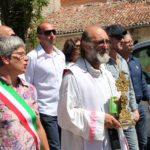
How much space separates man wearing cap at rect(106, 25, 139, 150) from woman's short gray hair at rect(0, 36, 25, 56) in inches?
67.6

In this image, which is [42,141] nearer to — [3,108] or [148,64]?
[3,108]

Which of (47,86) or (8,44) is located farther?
(47,86)

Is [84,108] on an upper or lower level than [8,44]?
lower

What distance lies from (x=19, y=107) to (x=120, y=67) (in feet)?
6.76

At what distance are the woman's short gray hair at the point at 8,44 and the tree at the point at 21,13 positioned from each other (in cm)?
1408

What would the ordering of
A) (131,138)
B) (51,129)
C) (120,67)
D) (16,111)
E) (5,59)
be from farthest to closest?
1. (51,129)
2. (120,67)
3. (131,138)
4. (5,59)
5. (16,111)

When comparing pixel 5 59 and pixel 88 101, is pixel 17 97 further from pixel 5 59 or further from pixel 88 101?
pixel 88 101

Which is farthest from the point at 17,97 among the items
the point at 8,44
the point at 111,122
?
the point at 111,122

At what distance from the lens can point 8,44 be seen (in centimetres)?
452

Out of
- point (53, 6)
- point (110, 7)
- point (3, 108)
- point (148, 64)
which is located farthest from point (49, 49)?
point (53, 6)

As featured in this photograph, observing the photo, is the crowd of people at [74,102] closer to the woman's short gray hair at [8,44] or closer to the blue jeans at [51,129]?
the woman's short gray hair at [8,44]

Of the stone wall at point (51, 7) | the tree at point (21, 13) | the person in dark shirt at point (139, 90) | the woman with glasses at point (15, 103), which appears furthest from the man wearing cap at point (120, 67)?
the stone wall at point (51, 7)

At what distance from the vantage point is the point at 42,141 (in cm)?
484

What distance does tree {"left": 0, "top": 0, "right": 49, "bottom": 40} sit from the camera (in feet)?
62.2
